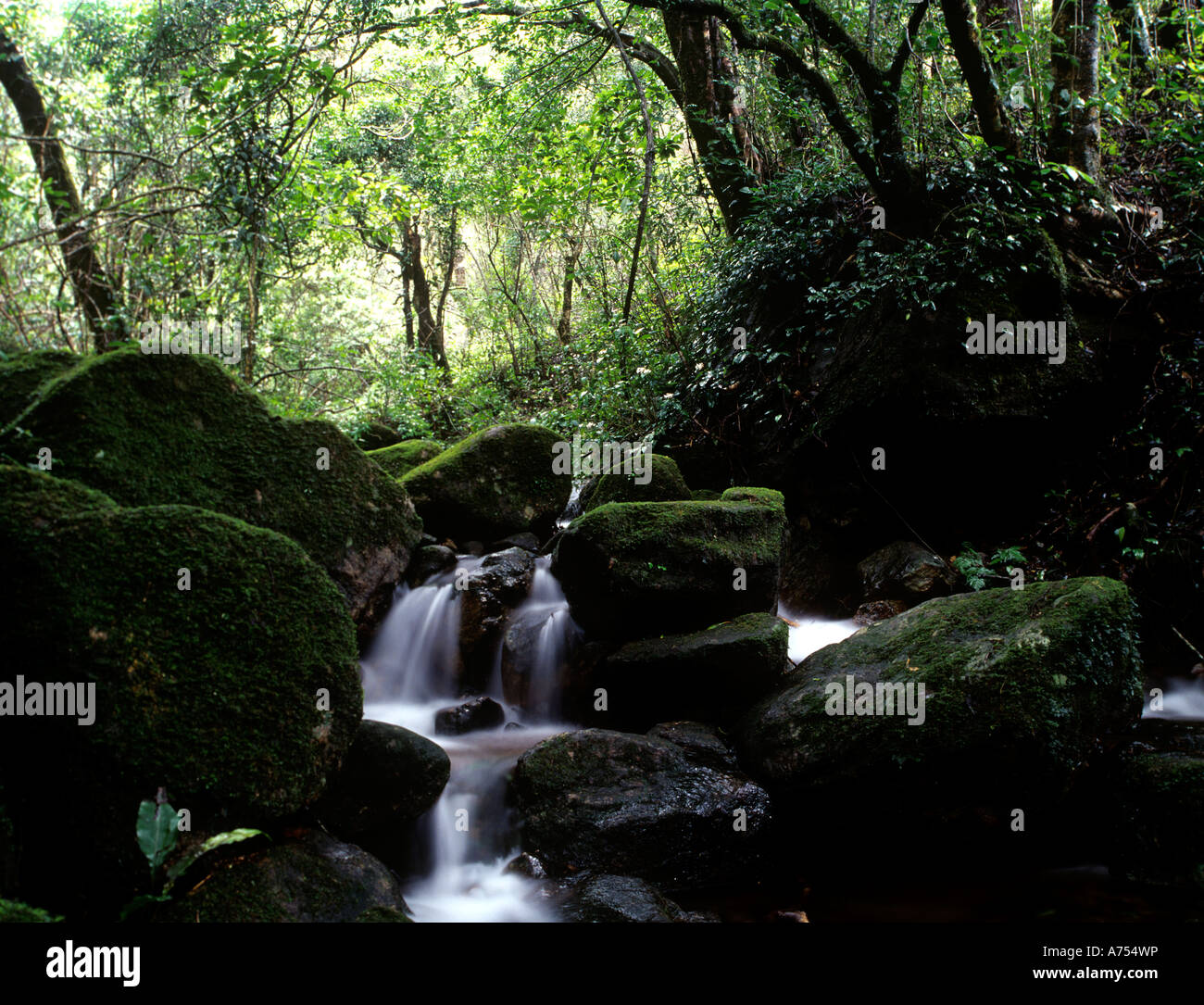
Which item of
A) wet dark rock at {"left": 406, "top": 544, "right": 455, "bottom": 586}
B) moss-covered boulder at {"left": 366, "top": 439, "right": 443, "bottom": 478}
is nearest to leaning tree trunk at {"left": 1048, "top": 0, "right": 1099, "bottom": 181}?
wet dark rock at {"left": 406, "top": 544, "right": 455, "bottom": 586}

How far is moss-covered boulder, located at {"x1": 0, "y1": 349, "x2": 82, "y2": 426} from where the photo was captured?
16.4 ft

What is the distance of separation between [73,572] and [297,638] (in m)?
1.02

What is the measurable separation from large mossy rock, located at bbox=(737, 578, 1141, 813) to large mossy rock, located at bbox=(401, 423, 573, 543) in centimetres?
415

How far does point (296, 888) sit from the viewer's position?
3.29m

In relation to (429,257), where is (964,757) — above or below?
below

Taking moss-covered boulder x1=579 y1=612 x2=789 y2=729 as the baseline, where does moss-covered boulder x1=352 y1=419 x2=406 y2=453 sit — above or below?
above

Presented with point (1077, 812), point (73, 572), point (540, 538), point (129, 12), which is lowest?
point (1077, 812)

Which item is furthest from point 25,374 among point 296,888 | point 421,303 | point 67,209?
point 421,303

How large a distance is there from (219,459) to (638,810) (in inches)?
151

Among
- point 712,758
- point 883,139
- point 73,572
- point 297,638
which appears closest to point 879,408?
point 883,139

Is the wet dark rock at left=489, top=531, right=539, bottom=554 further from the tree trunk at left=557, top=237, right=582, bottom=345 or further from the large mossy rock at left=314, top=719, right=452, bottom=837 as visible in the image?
the tree trunk at left=557, top=237, right=582, bottom=345

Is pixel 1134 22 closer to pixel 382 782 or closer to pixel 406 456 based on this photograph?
pixel 406 456

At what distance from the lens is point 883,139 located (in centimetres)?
764
